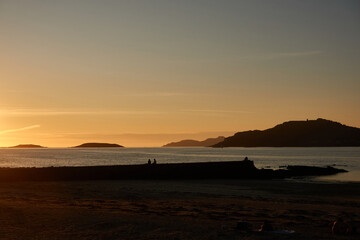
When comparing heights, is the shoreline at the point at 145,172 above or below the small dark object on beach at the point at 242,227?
above

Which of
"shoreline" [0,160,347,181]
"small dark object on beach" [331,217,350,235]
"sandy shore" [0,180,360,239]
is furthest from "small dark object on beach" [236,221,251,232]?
"shoreline" [0,160,347,181]

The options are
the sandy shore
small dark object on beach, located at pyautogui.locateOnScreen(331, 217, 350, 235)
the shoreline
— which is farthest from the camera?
the shoreline

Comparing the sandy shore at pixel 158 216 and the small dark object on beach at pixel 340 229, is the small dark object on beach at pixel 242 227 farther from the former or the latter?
the small dark object on beach at pixel 340 229

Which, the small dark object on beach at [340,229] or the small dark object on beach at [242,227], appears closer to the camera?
the small dark object on beach at [340,229]

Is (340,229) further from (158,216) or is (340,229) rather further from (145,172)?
(145,172)

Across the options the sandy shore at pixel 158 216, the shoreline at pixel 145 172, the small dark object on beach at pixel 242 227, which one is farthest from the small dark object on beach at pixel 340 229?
the shoreline at pixel 145 172

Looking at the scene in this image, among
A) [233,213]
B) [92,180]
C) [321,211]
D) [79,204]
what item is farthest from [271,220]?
[92,180]

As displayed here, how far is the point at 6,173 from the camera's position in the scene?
3562 centimetres

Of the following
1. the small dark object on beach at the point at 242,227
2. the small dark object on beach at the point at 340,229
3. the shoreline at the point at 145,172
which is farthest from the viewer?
the shoreline at the point at 145,172

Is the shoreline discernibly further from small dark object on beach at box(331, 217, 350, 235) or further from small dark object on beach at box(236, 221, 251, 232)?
small dark object on beach at box(331, 217, 350, 235)

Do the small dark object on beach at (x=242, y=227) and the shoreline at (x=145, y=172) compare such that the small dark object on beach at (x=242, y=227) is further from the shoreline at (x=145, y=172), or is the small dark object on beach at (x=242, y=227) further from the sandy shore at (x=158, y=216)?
the shoreline at (x=145, y=172)

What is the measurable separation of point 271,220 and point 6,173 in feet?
86.8

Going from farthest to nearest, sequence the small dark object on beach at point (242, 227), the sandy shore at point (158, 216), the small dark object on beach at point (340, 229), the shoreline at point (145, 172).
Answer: the shoreline at point (145, 172) < the small dark object on beach at point (242, 227) < the small dark object on beach at point (340, 229) < the sandy shore at point (158, 216)

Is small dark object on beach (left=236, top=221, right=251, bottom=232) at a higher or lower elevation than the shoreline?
lower
